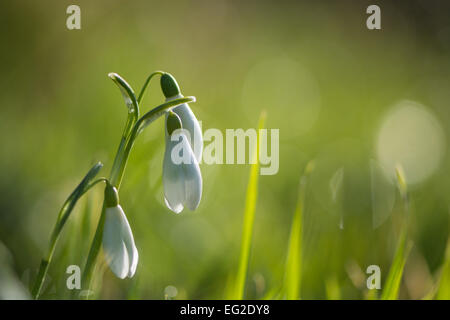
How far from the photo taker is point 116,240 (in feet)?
2.08

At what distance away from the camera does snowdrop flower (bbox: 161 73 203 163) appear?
702mm

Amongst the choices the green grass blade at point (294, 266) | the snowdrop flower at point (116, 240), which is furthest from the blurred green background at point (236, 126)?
the snowdrop flower at point (116, 240)

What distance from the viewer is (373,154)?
194 cm

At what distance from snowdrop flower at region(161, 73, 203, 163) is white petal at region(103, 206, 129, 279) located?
14cm

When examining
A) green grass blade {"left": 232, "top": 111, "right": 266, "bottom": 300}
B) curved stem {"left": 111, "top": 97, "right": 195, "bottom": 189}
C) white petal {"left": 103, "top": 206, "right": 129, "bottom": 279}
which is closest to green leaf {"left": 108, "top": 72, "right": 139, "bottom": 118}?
curved stem {"left": 111, "top": 97, "right": 195, "bottom": 189}

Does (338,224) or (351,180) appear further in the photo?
(351,180)

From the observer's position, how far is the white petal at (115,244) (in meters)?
0.62

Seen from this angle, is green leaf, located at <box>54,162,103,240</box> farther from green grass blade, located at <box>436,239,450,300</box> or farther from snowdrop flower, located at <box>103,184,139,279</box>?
green grass blade, located at <box>436,239,450,300</box>

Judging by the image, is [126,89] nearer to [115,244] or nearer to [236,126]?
[115,244]

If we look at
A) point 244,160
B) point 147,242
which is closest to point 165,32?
point 244,160

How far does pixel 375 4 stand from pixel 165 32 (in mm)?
972

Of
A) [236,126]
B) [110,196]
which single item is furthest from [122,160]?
[236,126]

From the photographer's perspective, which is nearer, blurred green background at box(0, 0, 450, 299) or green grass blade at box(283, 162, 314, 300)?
green grass blade at box(283, 162, 314, 300)
